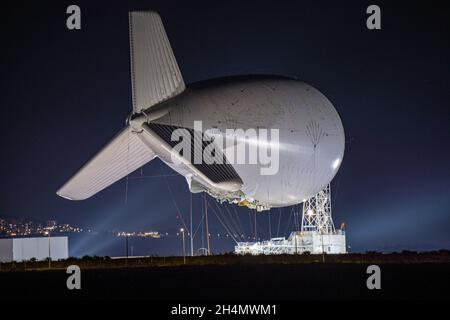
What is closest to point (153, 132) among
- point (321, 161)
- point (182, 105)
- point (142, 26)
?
point (182, 105)

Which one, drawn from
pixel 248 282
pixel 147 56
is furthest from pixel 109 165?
pixel 248 282

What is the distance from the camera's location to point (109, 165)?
35125 millimetres

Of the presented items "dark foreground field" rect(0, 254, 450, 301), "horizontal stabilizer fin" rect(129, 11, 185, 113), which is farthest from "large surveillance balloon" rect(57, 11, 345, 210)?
"dark foreground field" rect(0, 254, 450, 301)

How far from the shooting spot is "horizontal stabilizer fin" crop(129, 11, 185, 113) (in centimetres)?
3017

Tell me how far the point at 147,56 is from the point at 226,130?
14.9ft

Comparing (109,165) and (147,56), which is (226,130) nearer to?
(147,56)

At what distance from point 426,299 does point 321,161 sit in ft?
50.6

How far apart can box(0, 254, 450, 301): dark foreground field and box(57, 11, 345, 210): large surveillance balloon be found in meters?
3.93

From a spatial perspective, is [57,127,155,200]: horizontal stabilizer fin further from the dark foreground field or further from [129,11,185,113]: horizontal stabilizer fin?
the dark foreground field
